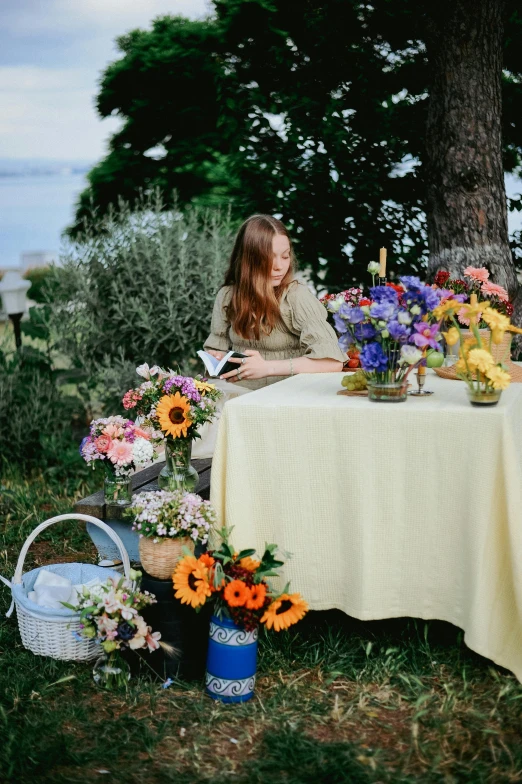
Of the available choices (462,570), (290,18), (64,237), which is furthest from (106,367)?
(462,570)

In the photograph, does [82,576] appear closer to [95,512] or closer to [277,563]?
[95,512]

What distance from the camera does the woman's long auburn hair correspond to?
13.8 ft

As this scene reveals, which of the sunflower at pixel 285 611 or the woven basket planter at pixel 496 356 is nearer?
the sunflower at pixel 285 611

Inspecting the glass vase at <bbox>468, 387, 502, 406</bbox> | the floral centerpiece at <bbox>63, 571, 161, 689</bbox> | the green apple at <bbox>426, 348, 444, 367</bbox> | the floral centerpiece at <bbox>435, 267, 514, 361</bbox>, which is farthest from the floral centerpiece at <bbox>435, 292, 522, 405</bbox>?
the floral centerpiece at <bbox>63, 571, 161, 689</bbox>

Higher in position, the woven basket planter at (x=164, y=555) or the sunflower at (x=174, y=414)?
the sunflower at (x=174, y=414)

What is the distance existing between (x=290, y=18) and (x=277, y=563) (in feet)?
13.7

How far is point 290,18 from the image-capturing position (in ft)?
18.9

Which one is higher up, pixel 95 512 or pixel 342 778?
pixel 95 512

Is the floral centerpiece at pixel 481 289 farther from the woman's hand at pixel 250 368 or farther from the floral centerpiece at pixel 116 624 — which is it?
the floral centerpiece at pixel 116 624

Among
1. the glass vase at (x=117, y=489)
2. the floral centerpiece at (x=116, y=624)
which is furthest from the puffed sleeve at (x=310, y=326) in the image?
the floral centerpiece at (x=116, y=624)

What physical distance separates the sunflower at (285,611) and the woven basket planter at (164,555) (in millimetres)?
375

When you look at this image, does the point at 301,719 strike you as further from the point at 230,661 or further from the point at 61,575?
the point at 61,575

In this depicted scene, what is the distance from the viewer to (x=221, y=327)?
444cm

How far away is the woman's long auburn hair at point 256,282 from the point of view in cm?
419
